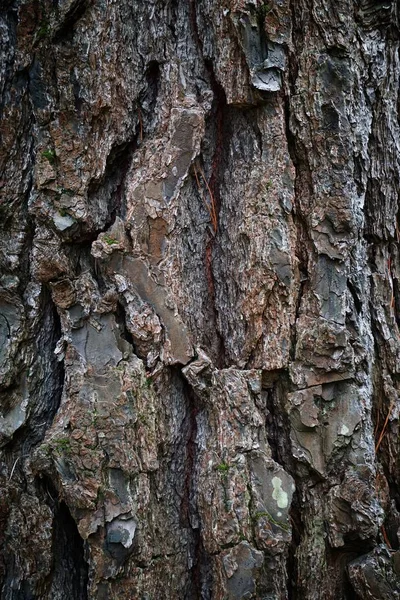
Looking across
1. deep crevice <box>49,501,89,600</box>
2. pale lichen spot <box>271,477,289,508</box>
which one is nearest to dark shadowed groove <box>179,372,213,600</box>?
pale lichen spot <box>271,477,289,508</box>

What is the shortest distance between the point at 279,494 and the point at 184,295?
2.68ft

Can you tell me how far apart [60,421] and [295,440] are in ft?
2.91

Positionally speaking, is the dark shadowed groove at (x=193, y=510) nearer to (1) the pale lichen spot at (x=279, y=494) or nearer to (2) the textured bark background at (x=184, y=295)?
(2) the textured bark background at (x=184, y=295)

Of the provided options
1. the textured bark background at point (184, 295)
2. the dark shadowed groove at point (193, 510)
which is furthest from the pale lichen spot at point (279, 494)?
the dark shadowed groove at point (193, 510)

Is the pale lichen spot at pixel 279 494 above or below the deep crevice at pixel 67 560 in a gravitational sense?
above

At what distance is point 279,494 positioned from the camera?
193 cm

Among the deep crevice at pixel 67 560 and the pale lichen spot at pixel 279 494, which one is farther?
the deep crevice at pixel 67 560

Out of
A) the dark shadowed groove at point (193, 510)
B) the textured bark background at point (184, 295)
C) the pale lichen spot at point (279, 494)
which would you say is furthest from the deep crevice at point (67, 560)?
the pale lichen spot at point (279, 494)

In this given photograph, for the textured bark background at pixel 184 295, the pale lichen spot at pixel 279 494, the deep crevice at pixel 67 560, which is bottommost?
the deep crevice at pixel 67 560

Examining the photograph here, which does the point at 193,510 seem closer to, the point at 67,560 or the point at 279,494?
the point at 279,494

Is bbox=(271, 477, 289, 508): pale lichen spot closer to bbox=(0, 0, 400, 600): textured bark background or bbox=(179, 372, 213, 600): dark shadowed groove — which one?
bbox=(0, 0, 400, 600): textured bark background

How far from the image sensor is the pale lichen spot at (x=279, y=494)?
1.92 m

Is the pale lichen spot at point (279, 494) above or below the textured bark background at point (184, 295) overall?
below

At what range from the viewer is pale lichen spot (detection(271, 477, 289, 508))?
1.92 metres
